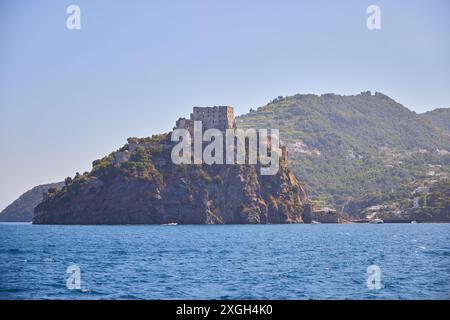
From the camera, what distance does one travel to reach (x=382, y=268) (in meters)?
69.1

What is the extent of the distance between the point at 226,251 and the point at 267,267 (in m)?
23.4

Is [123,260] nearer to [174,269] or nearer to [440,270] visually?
[174,269]

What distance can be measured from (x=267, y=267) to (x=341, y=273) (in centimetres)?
844

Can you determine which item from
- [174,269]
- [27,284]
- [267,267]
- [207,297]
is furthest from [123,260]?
[207,297]

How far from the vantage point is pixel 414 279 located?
59438mm

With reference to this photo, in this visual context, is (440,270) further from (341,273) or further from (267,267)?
(267,267)

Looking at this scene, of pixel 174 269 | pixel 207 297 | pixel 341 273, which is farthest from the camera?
pixel 174 269

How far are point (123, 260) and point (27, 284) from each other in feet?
71.9
